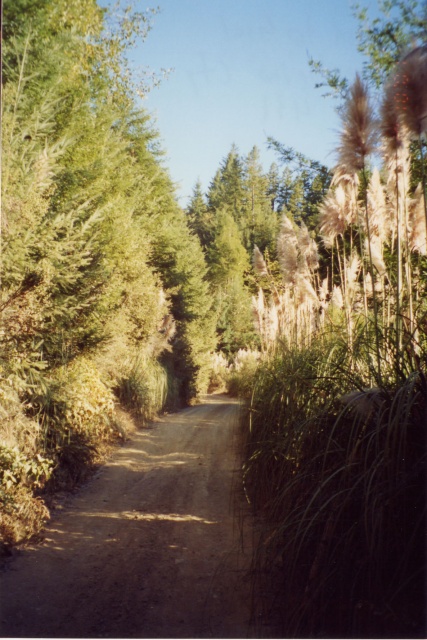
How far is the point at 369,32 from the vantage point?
19.1 feet

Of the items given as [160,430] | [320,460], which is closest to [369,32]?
[320,460]

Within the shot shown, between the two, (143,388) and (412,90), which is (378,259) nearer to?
(412,90)

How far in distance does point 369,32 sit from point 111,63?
7.04m

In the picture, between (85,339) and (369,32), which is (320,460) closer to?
(85,339)

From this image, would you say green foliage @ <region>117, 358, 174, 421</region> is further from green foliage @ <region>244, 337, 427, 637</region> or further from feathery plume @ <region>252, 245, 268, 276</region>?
green foliage @ <region>244, 337, 427, 637</region>

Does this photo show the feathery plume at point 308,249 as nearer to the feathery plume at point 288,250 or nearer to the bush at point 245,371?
the feathery plume at point 288,250

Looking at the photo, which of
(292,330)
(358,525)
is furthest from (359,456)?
(292,330)

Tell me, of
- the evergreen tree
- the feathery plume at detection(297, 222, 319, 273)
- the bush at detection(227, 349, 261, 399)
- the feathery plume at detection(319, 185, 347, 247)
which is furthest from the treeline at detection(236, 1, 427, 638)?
the evergreen tree

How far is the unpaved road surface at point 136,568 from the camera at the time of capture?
A: 9.16 feet

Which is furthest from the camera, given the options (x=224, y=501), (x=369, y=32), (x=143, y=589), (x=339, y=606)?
(x=369, y=32)

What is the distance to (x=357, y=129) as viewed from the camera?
12.4ft

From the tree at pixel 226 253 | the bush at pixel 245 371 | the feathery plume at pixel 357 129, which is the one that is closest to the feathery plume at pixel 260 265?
the bush at pixel 245 371

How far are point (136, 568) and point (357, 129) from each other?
12.2 feet

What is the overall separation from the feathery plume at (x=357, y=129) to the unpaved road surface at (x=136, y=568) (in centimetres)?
328
